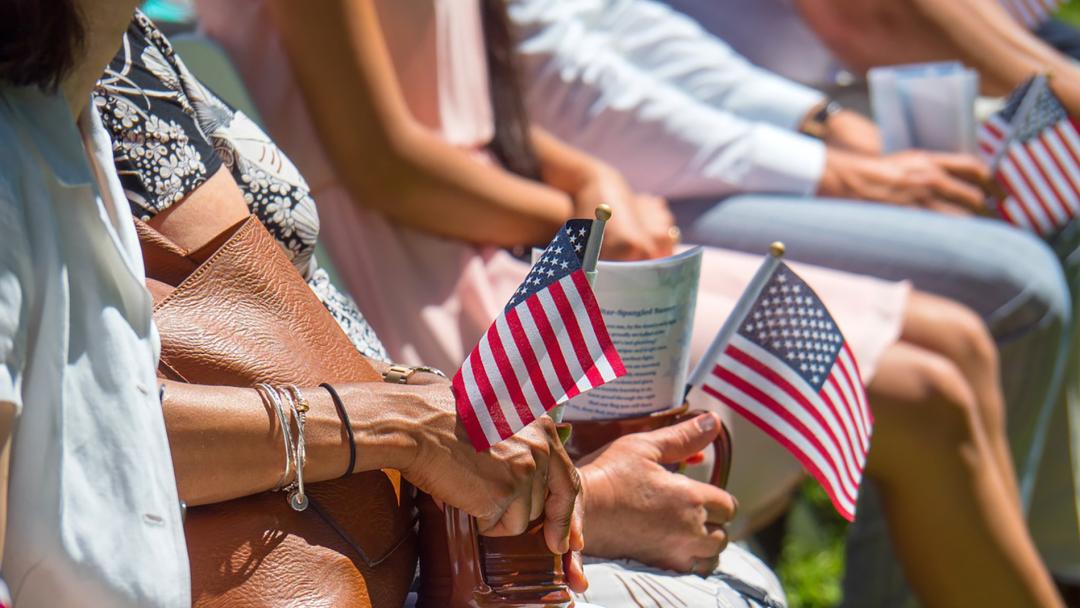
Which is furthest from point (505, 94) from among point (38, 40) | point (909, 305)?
point (38, 40)

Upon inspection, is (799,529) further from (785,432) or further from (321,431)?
(321,431)

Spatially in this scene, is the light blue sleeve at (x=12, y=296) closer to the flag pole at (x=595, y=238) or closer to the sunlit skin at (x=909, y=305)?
the flag pole at (x=595, y=238)

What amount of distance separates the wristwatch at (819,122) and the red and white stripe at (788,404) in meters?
1.43

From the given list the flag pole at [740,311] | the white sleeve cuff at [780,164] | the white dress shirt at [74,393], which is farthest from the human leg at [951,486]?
the white dress shirt at [74,393]

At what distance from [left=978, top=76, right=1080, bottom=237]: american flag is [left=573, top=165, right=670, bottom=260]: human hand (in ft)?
2.94

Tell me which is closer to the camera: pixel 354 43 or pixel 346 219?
pixel 354 43

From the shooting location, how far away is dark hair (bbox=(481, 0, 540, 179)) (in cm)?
244

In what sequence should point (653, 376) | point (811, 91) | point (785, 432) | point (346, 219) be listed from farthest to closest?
point (811, 91)
point (346, 219)
point (785, 432)
point (653, 376)

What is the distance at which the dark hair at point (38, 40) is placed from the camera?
100 centimetres

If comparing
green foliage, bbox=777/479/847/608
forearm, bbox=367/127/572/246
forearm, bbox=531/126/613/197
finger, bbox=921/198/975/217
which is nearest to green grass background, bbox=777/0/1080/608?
green foliage, bbox=777/479/847/608

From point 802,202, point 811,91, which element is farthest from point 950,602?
point 811,91

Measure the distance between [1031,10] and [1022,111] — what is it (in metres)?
0.86

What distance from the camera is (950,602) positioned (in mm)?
2225

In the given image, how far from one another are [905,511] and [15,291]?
1.64 metres
